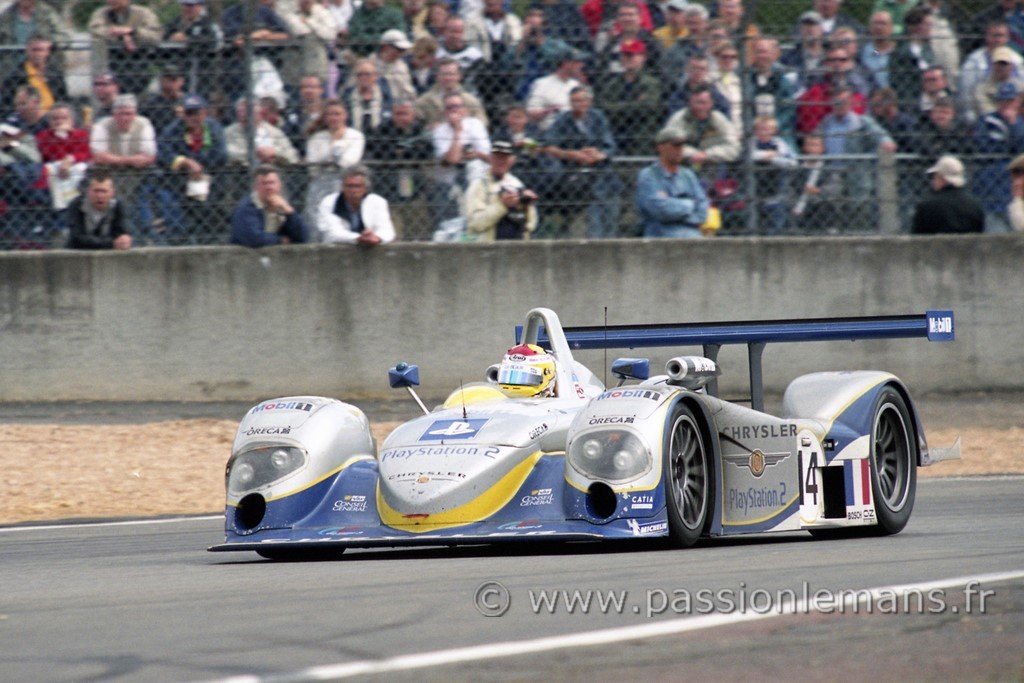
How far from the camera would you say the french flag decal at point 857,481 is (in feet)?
27.3

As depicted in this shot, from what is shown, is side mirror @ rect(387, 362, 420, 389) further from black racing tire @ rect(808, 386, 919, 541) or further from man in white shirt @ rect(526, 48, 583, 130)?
man in white shirt @ rect(526, 48, 583, 130)

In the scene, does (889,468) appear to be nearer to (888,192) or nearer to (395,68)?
(888,192)

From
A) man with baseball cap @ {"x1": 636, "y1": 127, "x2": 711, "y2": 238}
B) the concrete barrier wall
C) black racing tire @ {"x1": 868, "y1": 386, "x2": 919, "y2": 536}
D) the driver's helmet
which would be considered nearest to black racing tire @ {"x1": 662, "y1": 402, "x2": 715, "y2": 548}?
the driver's helmet

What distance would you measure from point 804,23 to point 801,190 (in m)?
1.39

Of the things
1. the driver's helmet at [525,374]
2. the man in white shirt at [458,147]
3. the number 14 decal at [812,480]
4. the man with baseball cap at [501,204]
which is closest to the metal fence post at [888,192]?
the man with baseball cap at [501,204]

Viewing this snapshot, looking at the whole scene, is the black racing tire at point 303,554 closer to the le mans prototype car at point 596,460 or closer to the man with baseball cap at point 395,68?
the le mans prototype car at point 596,460

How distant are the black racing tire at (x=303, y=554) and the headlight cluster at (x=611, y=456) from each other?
1.32m

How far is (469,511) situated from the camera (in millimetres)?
7141

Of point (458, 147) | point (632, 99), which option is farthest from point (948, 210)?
point (458, 147)

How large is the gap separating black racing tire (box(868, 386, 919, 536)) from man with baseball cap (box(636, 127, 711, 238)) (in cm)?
460

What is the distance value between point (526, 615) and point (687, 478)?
240 cm

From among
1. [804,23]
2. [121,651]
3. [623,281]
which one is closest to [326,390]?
[623,281]

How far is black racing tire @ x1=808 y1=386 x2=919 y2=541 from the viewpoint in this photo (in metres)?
8.47

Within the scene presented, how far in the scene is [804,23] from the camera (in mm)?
13703
